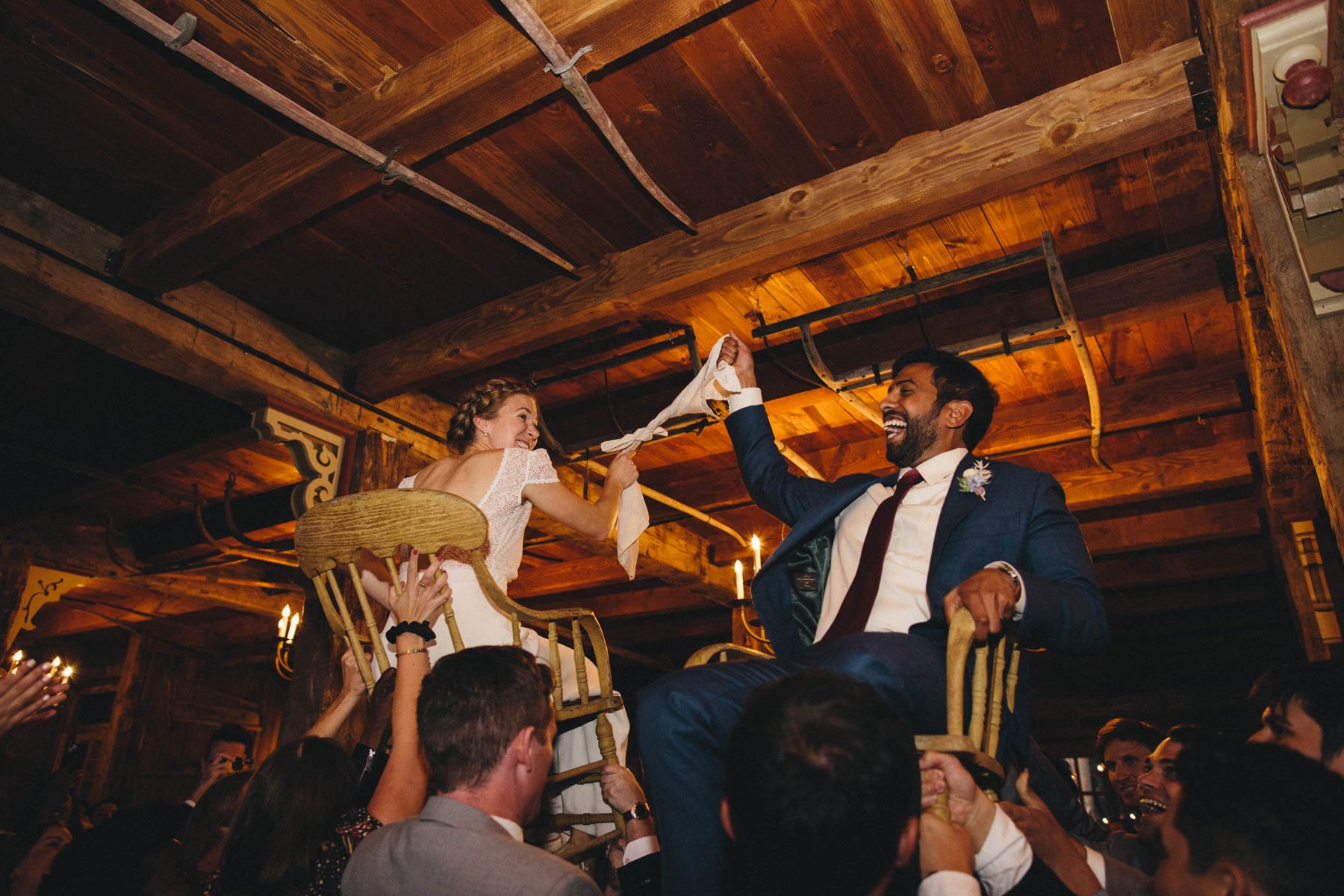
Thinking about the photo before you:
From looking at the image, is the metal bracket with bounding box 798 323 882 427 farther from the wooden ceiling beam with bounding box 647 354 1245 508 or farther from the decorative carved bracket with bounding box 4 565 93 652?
the decorative carved bracket with bounding box 4 565 93 652

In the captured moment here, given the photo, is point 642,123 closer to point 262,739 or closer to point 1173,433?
point 1173,433

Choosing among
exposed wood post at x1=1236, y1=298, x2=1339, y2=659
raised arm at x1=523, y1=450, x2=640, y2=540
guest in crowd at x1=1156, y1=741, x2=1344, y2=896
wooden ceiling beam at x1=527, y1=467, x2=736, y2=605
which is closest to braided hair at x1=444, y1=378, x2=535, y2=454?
raised arm at x1=523, y1=450, x2=640, y2=540

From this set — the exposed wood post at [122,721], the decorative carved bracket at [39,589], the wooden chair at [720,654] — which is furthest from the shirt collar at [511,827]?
the exposed wood post at [122,721]

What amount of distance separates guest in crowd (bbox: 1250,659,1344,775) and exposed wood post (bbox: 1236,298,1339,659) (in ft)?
6.02

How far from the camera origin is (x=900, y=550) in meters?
2.08

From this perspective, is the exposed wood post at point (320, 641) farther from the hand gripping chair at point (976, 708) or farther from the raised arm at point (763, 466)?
the hand gripping chair at point (976, 708)

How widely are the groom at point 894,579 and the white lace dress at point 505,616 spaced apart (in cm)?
76

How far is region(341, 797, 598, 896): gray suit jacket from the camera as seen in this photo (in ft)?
5.14

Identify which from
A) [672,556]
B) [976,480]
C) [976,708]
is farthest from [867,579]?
[672,556]

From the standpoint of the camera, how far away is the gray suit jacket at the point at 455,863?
157cm

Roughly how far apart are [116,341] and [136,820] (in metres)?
2.25

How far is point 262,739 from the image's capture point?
38.1 feet

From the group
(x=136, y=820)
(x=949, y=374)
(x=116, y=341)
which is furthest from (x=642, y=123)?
(x=136, y=820)

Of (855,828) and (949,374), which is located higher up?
(949,374)
